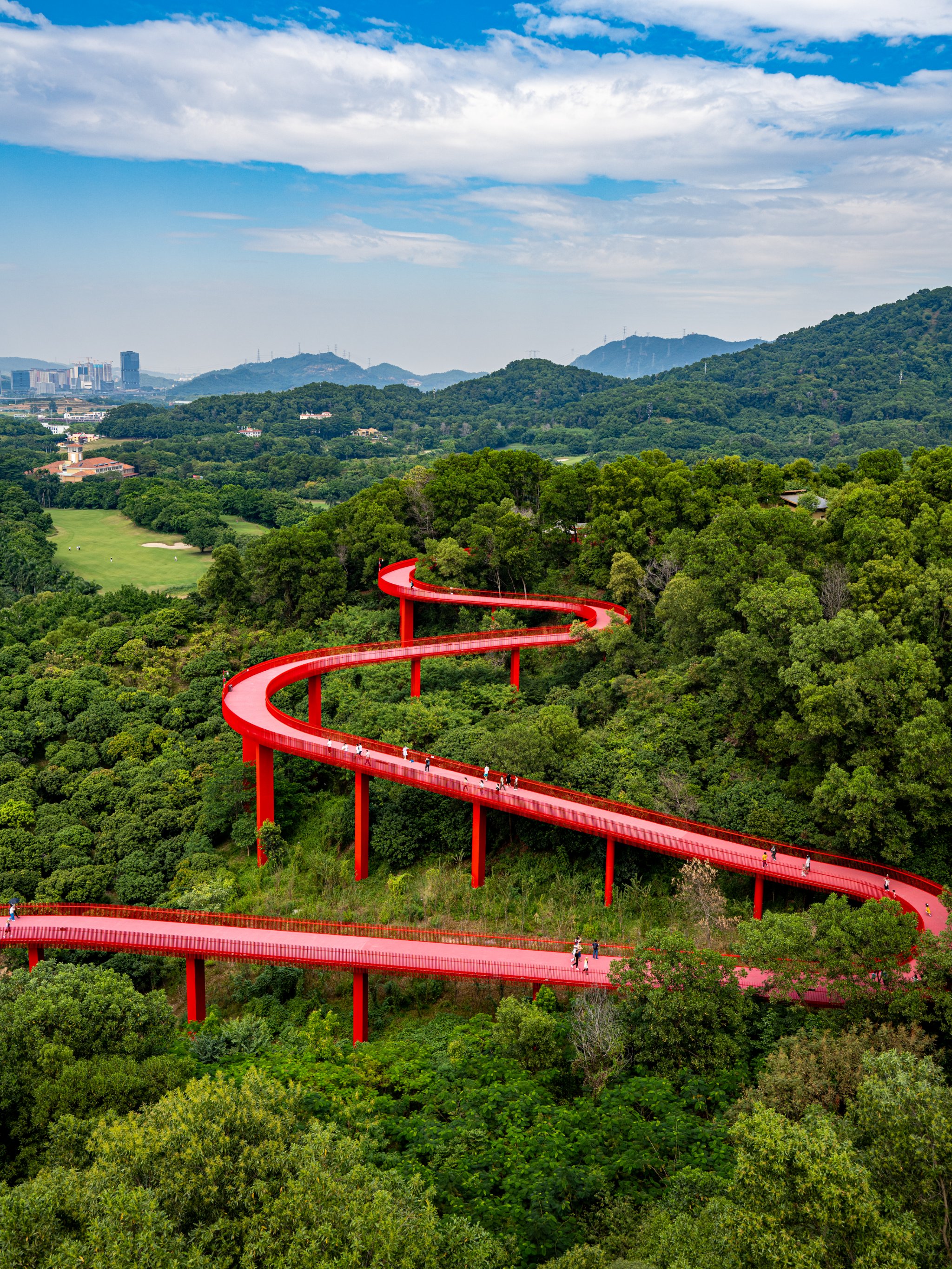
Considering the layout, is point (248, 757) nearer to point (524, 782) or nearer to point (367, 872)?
point (367, 872)

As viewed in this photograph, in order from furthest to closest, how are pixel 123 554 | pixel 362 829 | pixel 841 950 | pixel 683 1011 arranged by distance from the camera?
pixel 123 554 → pixel 362 829 → pixel 841 950 → pixel 683 1011

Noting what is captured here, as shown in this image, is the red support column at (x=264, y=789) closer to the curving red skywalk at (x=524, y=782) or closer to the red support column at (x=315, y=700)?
the curving red skywalk at (x=524, y=782)

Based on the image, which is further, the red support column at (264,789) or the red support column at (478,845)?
the red support column at (264,789)

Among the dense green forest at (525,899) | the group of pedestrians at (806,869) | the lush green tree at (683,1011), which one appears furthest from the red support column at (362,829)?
the lush green tree at (683,1011)

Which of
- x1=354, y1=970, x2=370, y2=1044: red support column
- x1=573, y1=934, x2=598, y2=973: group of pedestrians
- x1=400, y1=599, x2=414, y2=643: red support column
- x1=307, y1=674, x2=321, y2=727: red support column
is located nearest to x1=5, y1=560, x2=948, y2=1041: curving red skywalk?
x1=354, y1=970, x2=370, y2=1044: red support column

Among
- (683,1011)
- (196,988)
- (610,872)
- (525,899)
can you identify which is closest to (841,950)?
(683,1011)

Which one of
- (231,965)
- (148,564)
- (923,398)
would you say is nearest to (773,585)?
(231,965)
